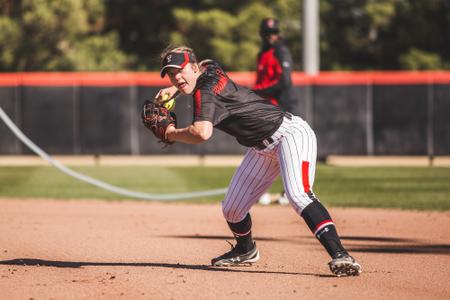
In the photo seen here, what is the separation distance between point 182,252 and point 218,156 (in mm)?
11792

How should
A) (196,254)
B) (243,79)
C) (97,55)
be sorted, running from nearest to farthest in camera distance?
(196,254) < (243,79) < (97,55)

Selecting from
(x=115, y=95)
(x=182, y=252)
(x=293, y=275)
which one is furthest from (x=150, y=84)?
(x=293, y=275)

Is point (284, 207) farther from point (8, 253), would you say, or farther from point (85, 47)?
point (85, 47)

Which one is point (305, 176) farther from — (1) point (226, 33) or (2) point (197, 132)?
(1) point (226, 33)

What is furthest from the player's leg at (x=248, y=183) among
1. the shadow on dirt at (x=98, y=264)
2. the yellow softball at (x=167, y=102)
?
the yellow softball at (x=167, y=102)

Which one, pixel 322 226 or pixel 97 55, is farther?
pixel 97 55

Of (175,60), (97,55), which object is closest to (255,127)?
(175,60)

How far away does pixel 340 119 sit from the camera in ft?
59.9

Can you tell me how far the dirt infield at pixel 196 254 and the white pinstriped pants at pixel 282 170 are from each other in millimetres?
502

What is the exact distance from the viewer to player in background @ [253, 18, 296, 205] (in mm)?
10086

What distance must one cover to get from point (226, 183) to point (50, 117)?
6209mm

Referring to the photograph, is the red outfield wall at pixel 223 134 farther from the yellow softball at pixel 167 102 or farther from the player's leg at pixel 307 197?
the player's leg at pixel 307 197

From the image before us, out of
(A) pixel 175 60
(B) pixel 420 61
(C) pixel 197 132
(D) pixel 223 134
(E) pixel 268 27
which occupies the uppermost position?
(E) pixel 268 27

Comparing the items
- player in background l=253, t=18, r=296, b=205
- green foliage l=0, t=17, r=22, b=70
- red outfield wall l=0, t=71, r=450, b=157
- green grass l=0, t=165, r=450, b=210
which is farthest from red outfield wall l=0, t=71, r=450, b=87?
player in background l=253, t=18, r=296, b=205
